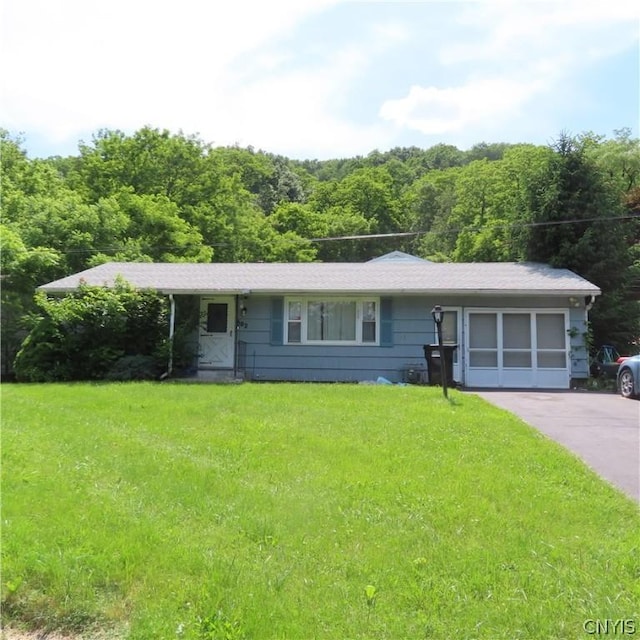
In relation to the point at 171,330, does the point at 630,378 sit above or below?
below

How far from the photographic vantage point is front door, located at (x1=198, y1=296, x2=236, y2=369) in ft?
46.1

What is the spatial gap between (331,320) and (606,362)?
24.8 ft

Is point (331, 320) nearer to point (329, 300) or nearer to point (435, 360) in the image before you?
point (329, 300)

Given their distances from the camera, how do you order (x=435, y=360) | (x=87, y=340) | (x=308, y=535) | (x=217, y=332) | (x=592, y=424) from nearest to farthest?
(x=308, y=535)
(x=592, y=424)
(x=435, y=360)
(x=87, y=340)
(x=217, y=332)

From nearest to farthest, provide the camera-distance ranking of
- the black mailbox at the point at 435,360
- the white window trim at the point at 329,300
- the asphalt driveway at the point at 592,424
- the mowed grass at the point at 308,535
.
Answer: the mowed grass at the point at 308,535 → the asphalt driveway at the point at 592,424 → the black mailbox at the point at 435,360 → the white window trim at the point at 329,300

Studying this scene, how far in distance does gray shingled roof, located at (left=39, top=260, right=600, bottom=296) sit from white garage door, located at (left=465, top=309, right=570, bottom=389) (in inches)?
31.2

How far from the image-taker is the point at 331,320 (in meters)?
13.9

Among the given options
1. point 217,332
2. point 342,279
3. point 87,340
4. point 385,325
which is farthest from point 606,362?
point 87,340

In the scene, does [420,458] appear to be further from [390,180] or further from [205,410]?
[390,180]

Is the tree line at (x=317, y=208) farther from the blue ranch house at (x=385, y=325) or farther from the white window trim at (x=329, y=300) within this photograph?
the white window trim at (x=329, y=300)

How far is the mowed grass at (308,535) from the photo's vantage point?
269 centimetres

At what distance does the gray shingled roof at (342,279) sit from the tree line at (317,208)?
8.27 feet

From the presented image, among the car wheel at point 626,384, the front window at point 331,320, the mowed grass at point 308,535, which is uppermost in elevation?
the front window at point 331,320

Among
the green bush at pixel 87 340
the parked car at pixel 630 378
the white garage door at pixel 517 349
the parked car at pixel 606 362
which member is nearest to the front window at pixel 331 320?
the white garage door at pixel 517 349
